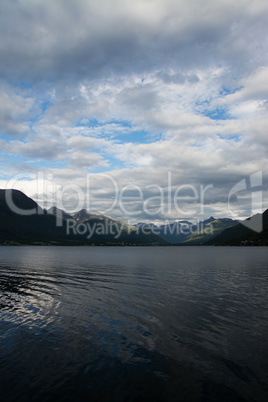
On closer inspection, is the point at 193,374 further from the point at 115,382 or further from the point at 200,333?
the point at 200,333

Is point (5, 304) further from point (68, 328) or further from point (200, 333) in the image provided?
point (200, 333)

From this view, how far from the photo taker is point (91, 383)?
18172 mm

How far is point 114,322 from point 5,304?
2062cm

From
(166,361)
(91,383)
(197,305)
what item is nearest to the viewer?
(91,383)

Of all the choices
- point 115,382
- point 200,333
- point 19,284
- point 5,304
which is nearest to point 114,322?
point 200,333

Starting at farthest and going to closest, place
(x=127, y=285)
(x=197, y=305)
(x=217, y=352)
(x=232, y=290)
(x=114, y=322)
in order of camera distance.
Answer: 1. (x=127, y=285)
2. (x=232, y=290)
3. (x=197, y=305)
4. (x=114, y=322)
5. (x=217, y=352)

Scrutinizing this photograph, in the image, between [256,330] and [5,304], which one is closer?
[256,330]

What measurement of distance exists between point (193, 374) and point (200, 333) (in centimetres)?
859

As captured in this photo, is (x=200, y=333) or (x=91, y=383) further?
(x=200, y=333)

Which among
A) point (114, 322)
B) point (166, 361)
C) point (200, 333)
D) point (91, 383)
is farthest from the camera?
point (114, 322)

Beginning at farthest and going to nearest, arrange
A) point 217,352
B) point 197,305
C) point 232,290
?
point 232,290, point 197,305, point 217,352

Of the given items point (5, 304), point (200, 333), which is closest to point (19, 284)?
point (5, 304)

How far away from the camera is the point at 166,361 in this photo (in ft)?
69.8

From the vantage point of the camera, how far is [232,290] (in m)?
50.8
